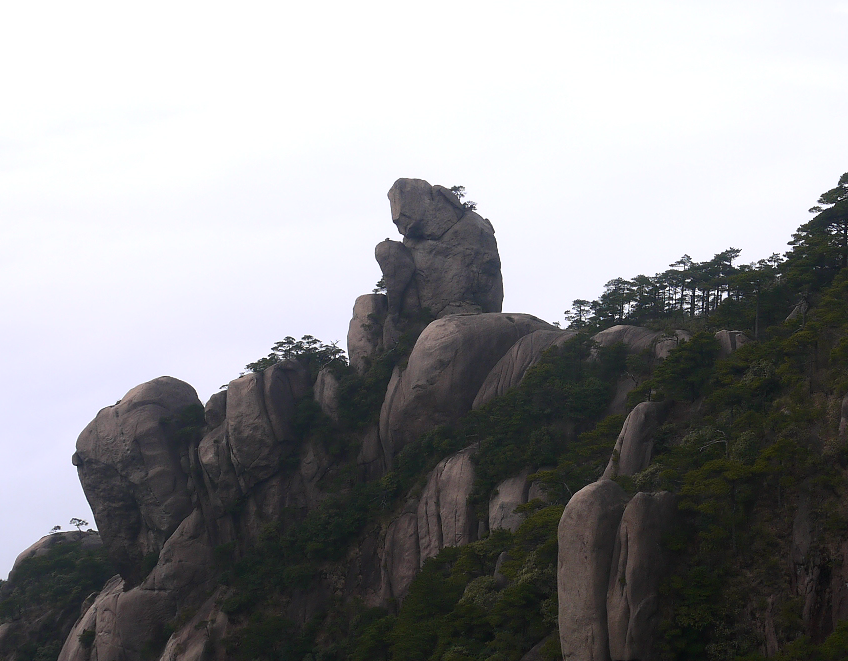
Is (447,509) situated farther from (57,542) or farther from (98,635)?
(57,542)

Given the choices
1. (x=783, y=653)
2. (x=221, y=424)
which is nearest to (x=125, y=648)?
(x=221, y=424)

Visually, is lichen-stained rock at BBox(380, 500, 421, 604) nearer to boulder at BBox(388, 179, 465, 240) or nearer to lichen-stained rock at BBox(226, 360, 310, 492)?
lichen-stained rock at BBox(226, 360, 310, 492)

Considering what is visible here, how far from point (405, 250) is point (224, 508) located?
66.0ft

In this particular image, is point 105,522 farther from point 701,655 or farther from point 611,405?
point 701,655

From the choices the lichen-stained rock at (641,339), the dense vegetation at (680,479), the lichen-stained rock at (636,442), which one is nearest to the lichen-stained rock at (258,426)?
the dense vegetation at (680,479)

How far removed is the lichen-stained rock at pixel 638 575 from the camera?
2686 centimetres

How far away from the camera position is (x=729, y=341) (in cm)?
3869

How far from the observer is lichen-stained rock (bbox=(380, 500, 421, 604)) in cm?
4362

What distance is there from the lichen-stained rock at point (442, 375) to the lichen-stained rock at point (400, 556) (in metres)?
4.98

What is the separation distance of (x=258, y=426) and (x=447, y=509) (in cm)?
1402

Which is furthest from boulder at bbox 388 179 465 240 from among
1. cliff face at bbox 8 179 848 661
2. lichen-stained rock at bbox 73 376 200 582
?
lichen-stained rock at bbox 73 376 200 582

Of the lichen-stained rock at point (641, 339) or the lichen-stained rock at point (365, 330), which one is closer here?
the lichen-stained rock at point (641, 339)

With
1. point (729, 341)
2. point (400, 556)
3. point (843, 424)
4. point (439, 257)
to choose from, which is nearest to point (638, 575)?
point (843, 424)

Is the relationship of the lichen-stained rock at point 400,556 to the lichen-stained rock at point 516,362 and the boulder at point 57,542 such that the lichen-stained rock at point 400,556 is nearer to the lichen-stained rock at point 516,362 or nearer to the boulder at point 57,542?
the lichen-stained rock at point 516,362
